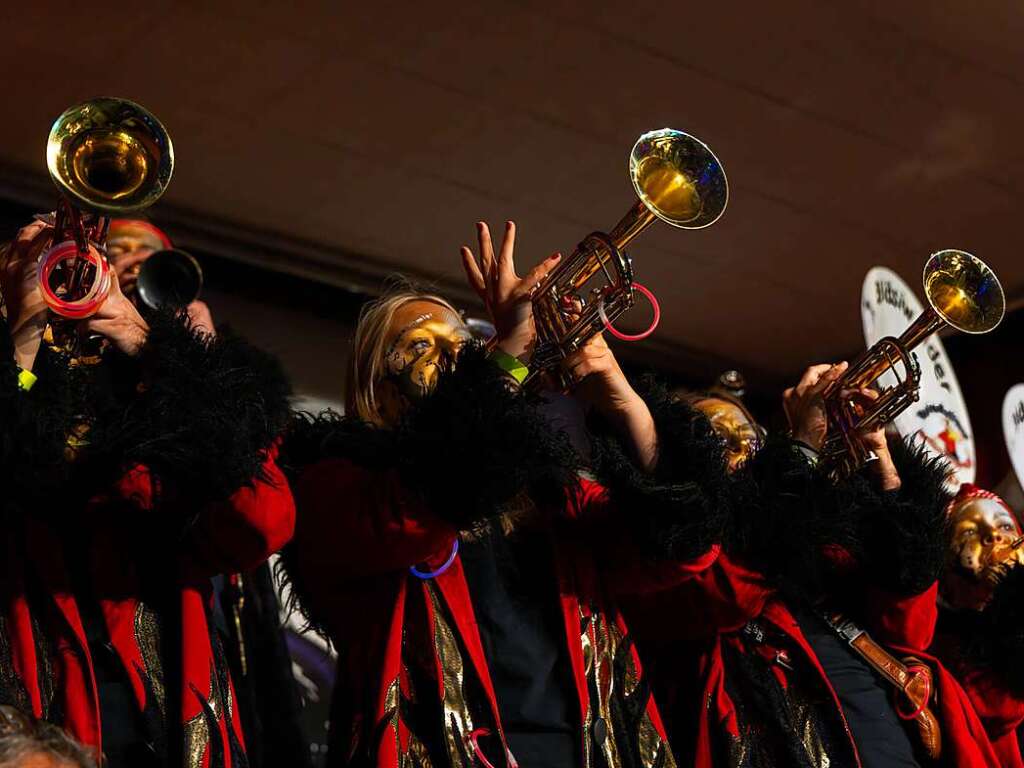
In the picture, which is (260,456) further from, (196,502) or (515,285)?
(515,285)

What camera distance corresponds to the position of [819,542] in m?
2.99

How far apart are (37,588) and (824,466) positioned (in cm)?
170

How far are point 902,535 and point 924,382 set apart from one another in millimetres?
1118

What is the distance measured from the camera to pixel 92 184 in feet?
7.98

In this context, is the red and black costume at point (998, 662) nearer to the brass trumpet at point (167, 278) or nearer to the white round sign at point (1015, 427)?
the white round sign at point (1015, 427)

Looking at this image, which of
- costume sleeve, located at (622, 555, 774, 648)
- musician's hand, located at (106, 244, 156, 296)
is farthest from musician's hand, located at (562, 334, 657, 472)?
musician's hand, located at (106, 244, 156, 296)

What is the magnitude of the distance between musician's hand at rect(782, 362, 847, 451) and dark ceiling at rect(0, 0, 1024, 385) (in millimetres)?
1447

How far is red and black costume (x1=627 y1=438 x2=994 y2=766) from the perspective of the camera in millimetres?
2973

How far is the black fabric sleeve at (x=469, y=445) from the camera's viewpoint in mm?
2385

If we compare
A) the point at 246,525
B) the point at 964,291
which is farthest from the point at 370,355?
the point at 964,291

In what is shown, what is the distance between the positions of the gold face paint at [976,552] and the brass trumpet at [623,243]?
1576mm

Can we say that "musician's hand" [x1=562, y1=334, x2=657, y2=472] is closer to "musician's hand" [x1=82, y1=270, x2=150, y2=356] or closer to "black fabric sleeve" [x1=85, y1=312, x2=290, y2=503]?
"black fabric sleeve" [x1=85, y1=312, x2=290, y2=503]

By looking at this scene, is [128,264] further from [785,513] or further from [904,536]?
[904,536]

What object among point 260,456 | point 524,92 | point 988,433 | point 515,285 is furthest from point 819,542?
point 988,433
